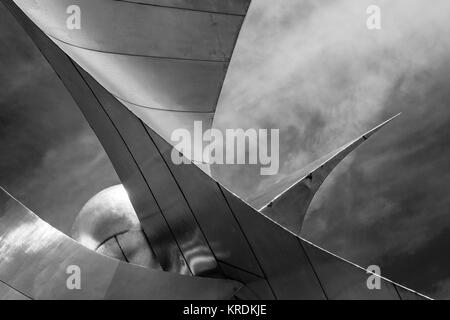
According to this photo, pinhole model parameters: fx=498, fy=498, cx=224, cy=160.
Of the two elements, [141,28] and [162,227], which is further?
[162,227]

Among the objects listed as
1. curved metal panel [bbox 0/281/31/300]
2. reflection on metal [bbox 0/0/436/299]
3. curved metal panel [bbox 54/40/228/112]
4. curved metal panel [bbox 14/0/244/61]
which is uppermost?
curved metal panel [bbox 14/0/244/61]

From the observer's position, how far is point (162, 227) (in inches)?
478

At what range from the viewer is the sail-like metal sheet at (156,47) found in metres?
10.9

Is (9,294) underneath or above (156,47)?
underneath

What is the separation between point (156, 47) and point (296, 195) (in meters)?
5.54

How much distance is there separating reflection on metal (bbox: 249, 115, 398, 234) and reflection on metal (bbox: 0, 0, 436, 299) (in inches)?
116

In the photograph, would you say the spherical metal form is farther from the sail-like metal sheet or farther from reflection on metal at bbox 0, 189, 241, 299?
the sail-like metal sheet

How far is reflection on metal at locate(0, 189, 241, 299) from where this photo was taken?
9.52 metres

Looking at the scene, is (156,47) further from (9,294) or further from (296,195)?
(9,294)

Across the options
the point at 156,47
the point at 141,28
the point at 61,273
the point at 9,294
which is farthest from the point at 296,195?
the point at 9,294

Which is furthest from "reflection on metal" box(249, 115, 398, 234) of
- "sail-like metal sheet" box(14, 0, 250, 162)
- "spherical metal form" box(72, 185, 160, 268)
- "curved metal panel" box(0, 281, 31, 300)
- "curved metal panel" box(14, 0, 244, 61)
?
→ "curved metal panel" box(0, 281, 31, 300)

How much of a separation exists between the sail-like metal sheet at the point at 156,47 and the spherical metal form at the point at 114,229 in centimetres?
333

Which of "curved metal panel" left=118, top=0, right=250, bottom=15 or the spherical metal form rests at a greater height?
"curved metal panel" left=118, top=0, right=250, bottom=15
